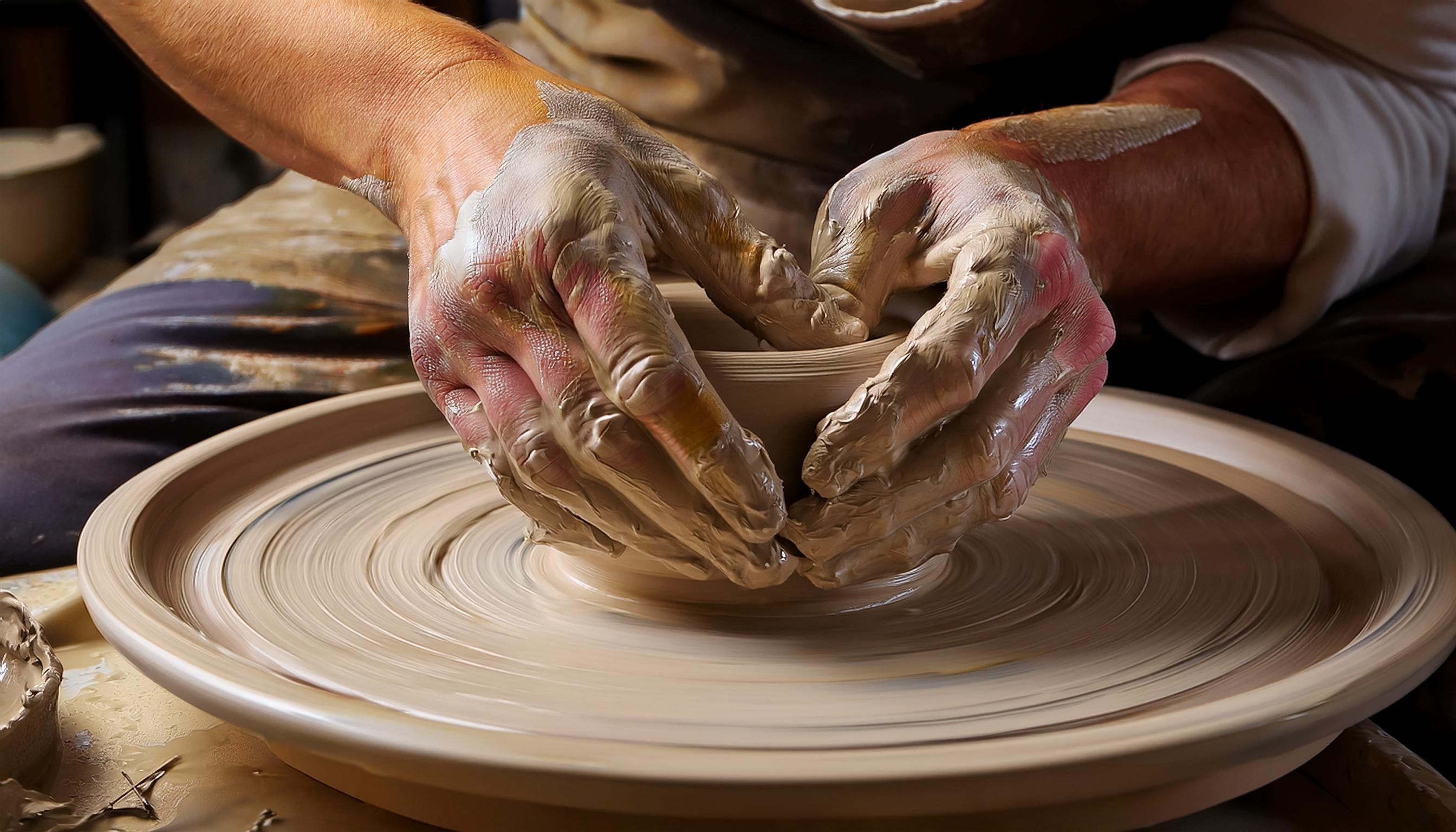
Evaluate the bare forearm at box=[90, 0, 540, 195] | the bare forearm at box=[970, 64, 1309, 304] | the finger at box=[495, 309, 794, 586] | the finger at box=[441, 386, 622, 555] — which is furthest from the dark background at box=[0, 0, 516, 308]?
the finger at box=[495, 309, 794, 586]

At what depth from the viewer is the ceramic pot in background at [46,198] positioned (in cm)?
348

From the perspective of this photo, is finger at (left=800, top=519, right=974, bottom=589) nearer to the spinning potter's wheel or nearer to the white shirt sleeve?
the spinning potter's wheel

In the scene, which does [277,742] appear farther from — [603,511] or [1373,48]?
[1373,48]

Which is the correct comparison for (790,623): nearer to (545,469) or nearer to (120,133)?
(545,469)

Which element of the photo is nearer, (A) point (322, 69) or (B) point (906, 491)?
(B) point (906, 491)

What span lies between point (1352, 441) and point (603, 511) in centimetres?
94

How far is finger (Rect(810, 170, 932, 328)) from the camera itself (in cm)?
94

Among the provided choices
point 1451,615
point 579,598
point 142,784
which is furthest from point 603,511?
point 1451,615

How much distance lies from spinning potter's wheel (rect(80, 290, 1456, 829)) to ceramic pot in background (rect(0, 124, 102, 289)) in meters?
2.81

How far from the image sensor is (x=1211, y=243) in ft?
4.66

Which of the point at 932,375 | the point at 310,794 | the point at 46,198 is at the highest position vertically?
the point at 932,375

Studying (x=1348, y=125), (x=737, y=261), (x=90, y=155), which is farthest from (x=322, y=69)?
(x=90, y=155)

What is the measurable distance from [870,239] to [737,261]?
0.13 m

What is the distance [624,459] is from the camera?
74 centimetres
